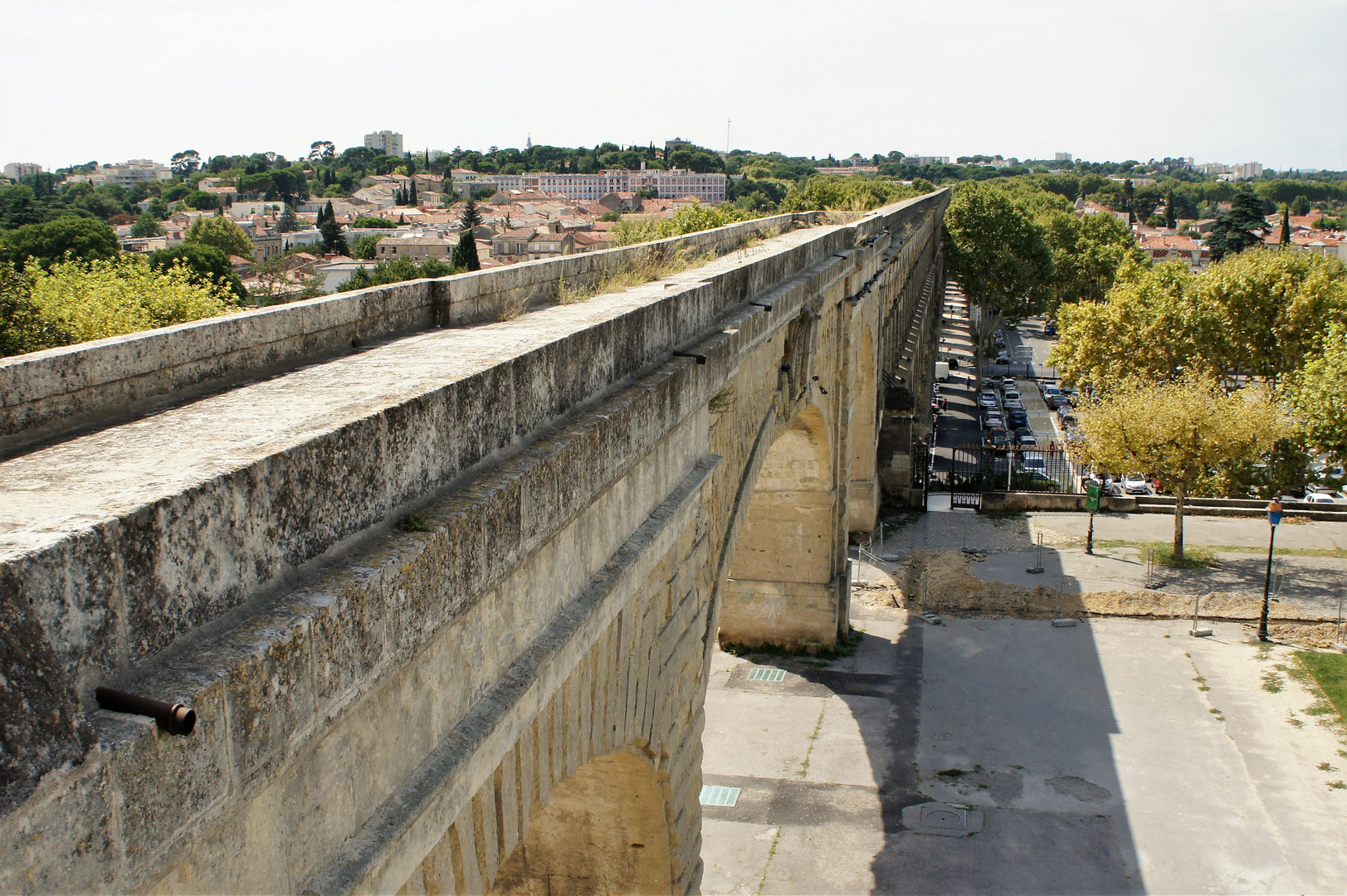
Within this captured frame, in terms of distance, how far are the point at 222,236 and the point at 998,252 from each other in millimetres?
57372

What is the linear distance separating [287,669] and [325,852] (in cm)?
55

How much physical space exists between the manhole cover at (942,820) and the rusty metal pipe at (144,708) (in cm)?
1100

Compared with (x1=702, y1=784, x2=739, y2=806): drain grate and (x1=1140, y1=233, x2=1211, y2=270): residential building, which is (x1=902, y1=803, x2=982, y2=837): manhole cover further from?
(x1=1140, y1=233, x2=1211, y2=270): residential building

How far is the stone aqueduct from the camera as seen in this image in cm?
172

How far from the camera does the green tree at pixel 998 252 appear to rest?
44.8 m

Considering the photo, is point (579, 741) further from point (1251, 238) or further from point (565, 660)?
point (1251, 238)

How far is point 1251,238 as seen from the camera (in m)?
74.3

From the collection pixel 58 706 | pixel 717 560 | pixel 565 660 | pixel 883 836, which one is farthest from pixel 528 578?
pixel 883 836

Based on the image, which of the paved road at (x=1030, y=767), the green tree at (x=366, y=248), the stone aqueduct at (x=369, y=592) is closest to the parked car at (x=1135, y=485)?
the paved road at (x=1030, y=767)

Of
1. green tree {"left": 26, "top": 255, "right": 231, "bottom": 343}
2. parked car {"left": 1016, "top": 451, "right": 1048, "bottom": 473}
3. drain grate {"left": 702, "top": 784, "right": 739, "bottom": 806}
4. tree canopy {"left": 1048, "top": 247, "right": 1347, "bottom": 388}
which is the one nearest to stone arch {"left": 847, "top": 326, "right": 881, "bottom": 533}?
parked car {"left": 1016, "top": 451, "right": 1048, "bottom": 473}

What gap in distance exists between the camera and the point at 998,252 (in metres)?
44.8

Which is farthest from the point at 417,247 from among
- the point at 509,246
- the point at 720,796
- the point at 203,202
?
the point at 203,202

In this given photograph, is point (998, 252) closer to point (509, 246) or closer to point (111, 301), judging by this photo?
point (111, 301)

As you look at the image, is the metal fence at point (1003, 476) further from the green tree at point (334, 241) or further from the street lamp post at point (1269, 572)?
the green tree at point (334, 241)
